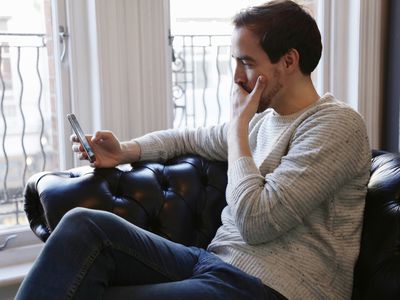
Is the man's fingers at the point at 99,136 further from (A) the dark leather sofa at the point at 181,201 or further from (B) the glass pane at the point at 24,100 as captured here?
(B) the glass pane at the point at 24,100

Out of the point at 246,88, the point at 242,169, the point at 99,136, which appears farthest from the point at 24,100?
the point at 242,169

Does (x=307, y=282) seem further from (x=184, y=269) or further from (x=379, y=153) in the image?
(x=379, y=153)

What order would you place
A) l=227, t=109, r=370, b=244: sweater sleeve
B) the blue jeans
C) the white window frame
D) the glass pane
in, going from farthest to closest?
1. the white window frame
2. the glass pane
3. l=227, t=109, r=370, b=244: sweater sleeve
4. the blue jeans

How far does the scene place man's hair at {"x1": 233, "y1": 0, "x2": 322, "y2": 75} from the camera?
1.34 meters

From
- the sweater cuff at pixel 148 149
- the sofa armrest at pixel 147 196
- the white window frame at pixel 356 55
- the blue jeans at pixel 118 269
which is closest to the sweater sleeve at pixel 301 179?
the blue jeans at pixel 118 269

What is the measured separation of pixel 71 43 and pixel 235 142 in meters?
0.92

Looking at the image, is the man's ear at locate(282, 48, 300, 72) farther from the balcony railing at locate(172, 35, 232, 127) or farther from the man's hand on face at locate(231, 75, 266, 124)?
the balcony railing at locate(172, 35, 232, 127)

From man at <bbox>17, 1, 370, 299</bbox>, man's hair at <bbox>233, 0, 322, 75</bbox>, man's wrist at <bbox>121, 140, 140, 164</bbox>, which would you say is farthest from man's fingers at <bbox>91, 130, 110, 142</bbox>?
man's hair at <bbox>233, 0, 322, 75</bbox>

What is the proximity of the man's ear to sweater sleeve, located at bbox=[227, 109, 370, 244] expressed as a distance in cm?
16

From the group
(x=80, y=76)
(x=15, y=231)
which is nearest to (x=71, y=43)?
(x=80, y=76)

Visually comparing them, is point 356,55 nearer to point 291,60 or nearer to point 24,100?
point 291,60

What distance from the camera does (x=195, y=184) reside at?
161 centimetres

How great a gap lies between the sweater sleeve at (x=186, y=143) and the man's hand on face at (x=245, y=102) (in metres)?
0.21

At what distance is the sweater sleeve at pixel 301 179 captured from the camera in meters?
1.24
